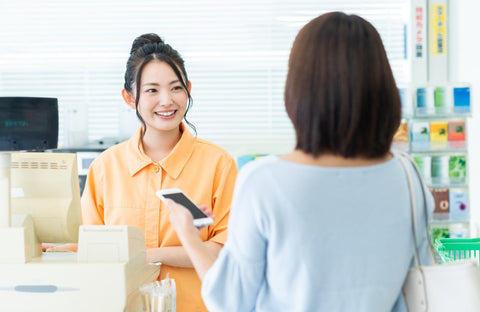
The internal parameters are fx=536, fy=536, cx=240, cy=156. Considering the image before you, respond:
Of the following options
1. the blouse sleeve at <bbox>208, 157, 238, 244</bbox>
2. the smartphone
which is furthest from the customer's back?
the blouse sleeve at <bbox>208, 157, 238, 244</bbox>

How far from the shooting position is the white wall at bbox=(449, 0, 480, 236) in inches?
163

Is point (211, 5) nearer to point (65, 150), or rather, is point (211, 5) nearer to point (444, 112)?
point (65, 150)

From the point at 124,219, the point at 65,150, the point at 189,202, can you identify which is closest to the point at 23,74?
the point at 65,150

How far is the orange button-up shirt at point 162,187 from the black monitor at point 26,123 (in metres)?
0.43

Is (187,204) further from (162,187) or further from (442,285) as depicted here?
(442,285)

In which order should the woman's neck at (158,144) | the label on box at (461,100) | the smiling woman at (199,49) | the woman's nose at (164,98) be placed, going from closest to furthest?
the woman's nose at (164,98)
the woman's neck at (158,144)
the label on box at (461,100)
the smiling woman at (199,49)

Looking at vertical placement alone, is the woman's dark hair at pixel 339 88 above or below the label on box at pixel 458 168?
above

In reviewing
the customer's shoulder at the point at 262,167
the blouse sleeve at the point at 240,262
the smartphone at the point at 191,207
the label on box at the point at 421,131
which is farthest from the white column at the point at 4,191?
the label on box at the point at 421,131

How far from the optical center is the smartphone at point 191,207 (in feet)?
4.59

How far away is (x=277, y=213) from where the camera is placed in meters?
1.09

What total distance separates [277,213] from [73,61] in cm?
455

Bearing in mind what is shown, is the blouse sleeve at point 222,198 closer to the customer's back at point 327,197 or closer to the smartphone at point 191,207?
the smartphone at point 191,207

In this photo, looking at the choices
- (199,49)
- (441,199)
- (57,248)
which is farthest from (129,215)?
(199,49)

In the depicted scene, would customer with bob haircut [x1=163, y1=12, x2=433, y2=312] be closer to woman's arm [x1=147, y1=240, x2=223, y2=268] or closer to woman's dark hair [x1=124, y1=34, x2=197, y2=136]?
woman's arm [x1=147, y1=240, x2=223, y2=268]
